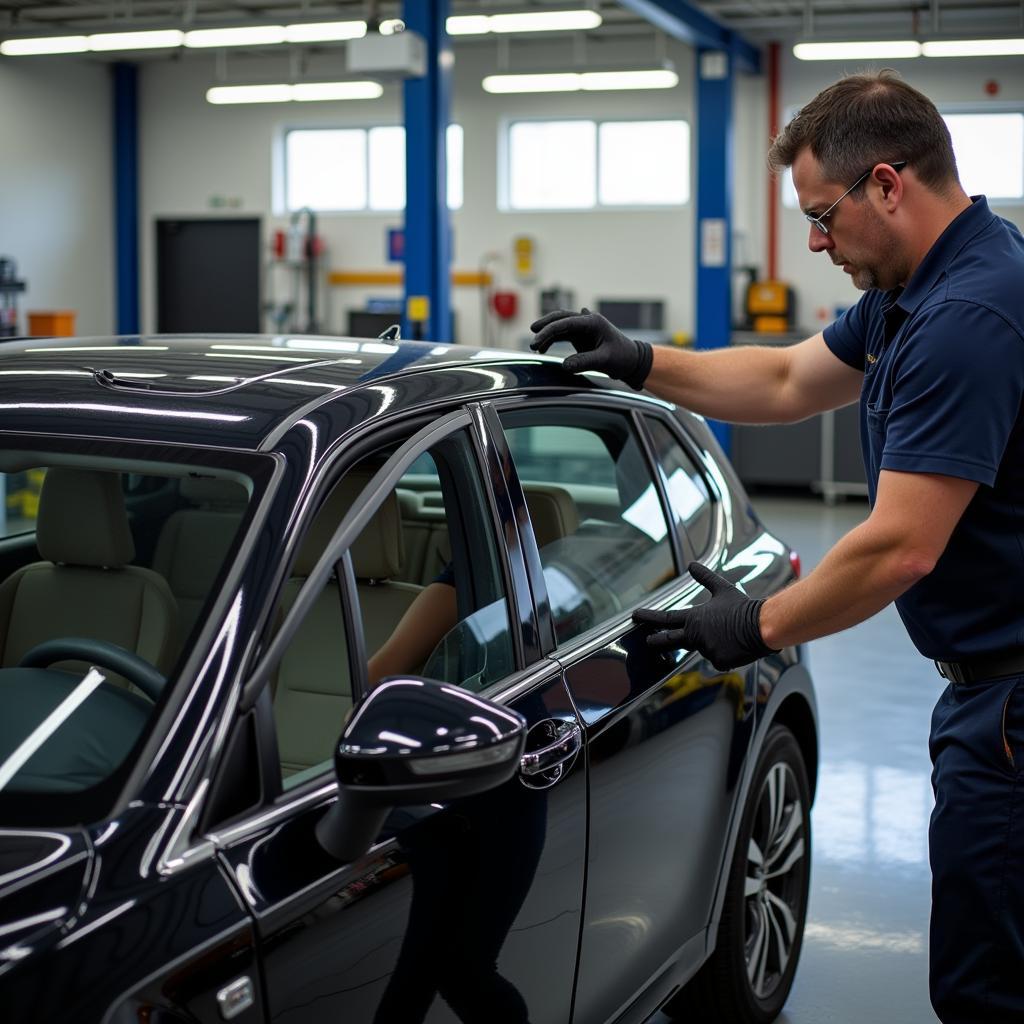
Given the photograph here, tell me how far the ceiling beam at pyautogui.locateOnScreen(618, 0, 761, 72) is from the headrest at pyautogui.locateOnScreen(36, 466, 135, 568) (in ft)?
29.0

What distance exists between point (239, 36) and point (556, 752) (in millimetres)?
11145

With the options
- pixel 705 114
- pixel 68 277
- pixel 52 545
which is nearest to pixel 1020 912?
pixel 52 545

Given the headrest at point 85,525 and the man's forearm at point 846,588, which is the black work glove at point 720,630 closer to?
the man's forearm at point 846,588

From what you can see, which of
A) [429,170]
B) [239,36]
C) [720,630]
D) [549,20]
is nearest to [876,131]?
[720,630]

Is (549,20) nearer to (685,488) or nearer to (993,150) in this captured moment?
(993,150)

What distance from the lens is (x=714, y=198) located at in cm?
1241

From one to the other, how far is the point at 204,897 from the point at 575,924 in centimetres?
73

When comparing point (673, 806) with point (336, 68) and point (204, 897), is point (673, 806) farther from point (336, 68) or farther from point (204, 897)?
point (336, 68)

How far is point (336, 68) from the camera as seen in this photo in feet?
50.6

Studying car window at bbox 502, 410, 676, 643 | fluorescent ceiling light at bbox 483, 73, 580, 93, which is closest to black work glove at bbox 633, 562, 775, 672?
car window at bbox 502, 410, 676, 643

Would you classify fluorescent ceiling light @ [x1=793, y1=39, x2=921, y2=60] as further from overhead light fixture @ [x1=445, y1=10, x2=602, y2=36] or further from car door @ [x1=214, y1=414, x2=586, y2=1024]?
car door @ [x1=214, y1=414, x2=586, y2=1024]

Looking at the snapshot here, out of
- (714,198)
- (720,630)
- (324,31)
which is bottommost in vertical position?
(720,630)

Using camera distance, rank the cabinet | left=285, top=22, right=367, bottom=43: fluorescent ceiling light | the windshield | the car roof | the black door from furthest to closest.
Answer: the black door, the cabinet, left=285, top=22, right=367, bottom=43: fluorescent ceiling light, the car roof, the windshield

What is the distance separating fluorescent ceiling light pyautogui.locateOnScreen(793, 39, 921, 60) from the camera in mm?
11078
